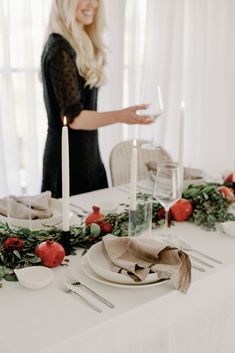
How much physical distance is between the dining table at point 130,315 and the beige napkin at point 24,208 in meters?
0.19

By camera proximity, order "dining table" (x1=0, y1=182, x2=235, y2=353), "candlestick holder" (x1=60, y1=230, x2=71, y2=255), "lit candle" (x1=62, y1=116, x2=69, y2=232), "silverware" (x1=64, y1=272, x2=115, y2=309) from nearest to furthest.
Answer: "dining table" (x1=0, y1=182, x2=235, y2=353) → "silverware" (x1=64, y1=272, x2=115, y2=309) → "lit candle" (x1=62, y1=116, x2=69, y2=232) → "candlestick holder" (x1=60, y1=230, x2=71, y2=255)

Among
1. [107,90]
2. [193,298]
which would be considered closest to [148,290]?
[193,298]

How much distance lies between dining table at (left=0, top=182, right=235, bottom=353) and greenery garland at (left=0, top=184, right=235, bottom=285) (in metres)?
0.06

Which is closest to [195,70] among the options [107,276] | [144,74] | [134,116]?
[144,74]

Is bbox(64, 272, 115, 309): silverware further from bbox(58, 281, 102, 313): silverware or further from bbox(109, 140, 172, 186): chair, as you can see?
bbox(109, 140, 172, 186): chair

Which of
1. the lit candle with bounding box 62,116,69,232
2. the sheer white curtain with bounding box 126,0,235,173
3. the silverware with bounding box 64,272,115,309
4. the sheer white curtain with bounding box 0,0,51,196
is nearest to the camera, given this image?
the silverware with bounding box 64,272,115,309

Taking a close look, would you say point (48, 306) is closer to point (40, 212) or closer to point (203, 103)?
point (40, 212)

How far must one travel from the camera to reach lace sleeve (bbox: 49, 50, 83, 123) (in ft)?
6.92

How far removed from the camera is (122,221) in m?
1.61

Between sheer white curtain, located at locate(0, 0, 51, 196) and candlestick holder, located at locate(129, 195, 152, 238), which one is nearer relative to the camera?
candlestick holder, located at locate(129, 195, 152, 238)

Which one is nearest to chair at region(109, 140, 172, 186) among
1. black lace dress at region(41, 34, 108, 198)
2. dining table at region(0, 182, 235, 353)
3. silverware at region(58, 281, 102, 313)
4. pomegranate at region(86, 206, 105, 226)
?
black lace dress at region(41, 34, 108, 198)

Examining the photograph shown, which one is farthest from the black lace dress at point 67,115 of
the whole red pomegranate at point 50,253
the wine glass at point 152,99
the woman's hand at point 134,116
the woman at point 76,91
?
the whole red pomegranate at point 50,253

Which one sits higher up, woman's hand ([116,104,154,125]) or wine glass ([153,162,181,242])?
woman's hand ([116,104,154,125])

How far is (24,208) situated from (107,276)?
1.32 ft
